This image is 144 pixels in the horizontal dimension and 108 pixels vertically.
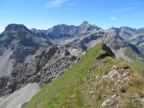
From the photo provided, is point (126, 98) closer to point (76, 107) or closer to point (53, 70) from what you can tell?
point (76, 107)

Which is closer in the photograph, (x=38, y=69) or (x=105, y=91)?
(x=105, y=91)

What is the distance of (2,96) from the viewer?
144 metres

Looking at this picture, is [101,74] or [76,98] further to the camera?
[101,74]

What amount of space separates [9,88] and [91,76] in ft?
440

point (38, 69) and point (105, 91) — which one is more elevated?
point (105, 91)

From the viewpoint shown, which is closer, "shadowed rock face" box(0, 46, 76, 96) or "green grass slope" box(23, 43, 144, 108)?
"green grass slope" box(23, 43, 144, 108)

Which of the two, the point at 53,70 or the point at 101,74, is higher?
the point at 101,74

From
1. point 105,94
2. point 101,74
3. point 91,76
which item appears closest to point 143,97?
point 105,94

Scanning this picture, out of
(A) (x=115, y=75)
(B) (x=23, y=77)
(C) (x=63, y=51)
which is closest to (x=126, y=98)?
(A) (x=115, y=75)

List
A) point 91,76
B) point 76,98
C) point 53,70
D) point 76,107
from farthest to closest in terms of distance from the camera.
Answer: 1. point 53,70
2. point 91,76
3. point 76,98
4. point 76,107

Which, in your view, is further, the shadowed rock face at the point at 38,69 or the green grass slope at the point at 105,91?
the shadowed rock face at the point at 38,69

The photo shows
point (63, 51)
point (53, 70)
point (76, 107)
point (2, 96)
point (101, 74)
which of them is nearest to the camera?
point (76, 107)

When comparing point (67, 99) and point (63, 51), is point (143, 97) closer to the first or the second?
point (67, 99)

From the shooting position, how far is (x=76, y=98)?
1266 inches
